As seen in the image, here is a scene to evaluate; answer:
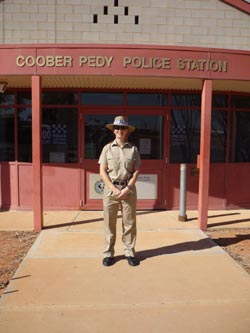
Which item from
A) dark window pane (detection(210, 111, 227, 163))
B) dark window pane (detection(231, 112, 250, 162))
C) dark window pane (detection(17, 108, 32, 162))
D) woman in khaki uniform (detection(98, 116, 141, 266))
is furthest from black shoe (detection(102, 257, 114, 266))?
dark window pane (detection(231, 112, 250, 162))

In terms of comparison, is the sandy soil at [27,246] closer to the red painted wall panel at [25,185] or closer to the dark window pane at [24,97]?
the red painted wall panel at [25,185]

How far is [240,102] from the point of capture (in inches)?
311

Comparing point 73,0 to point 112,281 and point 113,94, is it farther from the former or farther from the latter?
point 112,281

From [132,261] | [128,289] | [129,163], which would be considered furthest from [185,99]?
[128,289]

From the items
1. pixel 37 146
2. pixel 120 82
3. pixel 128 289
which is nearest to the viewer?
pixel 128 289

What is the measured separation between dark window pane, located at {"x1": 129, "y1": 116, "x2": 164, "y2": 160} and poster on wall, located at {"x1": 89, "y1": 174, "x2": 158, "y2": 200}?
1.44 feet

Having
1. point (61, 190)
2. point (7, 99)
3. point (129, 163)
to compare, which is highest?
point (7, 99)

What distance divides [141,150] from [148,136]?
1.10 ft

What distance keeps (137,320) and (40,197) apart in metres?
3.29

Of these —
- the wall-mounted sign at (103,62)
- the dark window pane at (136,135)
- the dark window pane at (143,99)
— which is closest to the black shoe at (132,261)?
the wall-mounted sign at (103,62)

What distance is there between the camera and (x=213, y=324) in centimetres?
317

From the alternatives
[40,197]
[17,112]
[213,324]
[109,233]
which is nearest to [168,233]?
[109,233]

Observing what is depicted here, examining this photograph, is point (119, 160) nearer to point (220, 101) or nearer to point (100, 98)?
point (100, 98)

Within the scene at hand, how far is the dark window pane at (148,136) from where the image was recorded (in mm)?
7480
